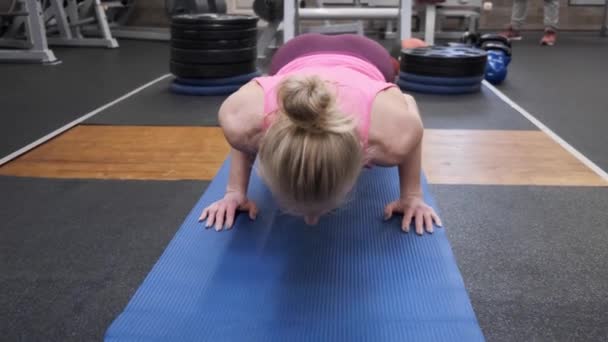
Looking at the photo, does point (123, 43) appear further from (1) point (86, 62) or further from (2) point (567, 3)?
(2) point (567, 3)

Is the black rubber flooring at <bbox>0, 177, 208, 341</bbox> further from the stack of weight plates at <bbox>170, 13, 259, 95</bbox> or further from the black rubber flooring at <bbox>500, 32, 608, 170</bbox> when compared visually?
the black rubber flooring at <bbox>500, 32, 608, 170</bbox>

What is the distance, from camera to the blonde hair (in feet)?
2.74

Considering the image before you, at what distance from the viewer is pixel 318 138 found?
0.85 meters

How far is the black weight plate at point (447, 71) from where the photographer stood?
2904mm

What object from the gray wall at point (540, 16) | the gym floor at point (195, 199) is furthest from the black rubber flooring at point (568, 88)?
the gray wall at point (540, 16)

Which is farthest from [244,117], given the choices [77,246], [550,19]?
→ [550,19]

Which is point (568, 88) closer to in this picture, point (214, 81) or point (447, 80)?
point (447, 80)

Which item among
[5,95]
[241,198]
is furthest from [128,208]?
[5,95]

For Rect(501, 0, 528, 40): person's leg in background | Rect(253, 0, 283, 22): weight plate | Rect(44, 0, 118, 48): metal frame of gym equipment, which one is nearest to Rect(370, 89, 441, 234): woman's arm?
Rect(253, 0, 283, 22): weight plate

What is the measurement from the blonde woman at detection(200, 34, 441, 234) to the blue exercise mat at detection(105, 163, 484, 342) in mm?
82

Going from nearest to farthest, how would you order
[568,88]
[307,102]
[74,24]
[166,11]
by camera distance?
[307,102] → [568,88] → [166,11] → [74,24]

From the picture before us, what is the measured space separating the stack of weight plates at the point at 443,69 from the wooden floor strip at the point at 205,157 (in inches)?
27.9

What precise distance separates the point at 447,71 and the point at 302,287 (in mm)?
2231

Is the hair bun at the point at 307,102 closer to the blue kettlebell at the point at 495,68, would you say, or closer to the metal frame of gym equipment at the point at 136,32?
the blue kettlebell at the point at 495,68
